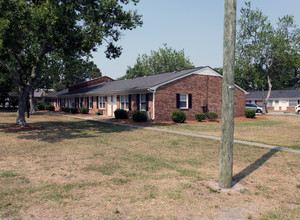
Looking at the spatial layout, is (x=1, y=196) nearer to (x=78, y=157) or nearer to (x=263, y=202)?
(x=78, y=157)

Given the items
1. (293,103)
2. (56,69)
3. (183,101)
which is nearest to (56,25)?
(183,101)

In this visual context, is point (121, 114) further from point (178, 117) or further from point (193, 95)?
point (193, 95)

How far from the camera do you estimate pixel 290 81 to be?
74.5 m

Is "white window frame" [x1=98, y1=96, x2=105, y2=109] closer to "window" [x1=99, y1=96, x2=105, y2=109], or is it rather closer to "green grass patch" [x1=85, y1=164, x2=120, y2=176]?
"window" [x1=99, y1=96, x2=105, y2=109]

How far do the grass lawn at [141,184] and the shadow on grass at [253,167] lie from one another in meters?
0.02

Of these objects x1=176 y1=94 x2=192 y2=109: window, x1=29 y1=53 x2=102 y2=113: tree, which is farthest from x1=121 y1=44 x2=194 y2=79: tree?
x1=176 y1=94 x2=192 y2=109: window

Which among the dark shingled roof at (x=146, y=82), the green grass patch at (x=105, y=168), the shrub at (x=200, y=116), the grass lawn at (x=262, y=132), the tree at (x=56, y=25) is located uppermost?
the tree at (x=56, y=25)

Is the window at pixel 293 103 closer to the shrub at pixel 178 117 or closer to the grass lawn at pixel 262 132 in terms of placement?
the grass lawn at pixel 262 132

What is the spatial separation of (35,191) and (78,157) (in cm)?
313

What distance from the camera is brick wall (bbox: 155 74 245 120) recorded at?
72.0ft

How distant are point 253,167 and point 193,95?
1710 cm

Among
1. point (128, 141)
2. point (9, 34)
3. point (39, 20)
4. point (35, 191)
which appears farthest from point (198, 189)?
point (9, 34)

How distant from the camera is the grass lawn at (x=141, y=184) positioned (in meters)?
4.38

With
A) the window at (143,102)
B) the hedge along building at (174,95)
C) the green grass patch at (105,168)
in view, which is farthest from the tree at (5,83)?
the green grass patch at (105,168)
